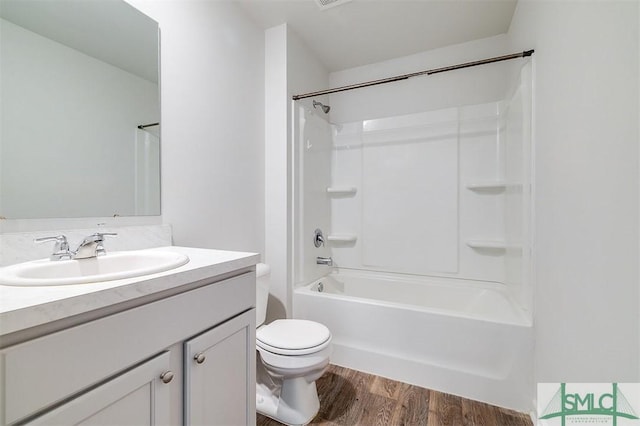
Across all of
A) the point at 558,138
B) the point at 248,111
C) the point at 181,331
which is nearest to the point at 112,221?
the point at 181,331

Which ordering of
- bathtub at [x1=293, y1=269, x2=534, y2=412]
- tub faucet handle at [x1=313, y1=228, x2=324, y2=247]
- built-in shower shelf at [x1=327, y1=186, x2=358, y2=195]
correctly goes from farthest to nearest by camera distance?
built-in shower shelf at [x1=327, y1=186, x2=358, y2=195] → tub faucet handle at [x1=313, y1=228, x2=324, y2=247] → bathtub at [x1=293, y1=269, x2=534, y2=412]

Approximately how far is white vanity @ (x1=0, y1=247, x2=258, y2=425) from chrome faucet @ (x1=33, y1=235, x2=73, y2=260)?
1.18 feet

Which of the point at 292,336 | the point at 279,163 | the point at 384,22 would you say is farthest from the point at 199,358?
the point at 384,22

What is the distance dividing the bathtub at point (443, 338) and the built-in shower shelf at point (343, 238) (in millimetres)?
503

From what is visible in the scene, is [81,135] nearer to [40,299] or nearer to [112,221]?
[112,221]

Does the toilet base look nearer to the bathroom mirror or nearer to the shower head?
the bathroom mirror

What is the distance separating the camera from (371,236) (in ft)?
8.32

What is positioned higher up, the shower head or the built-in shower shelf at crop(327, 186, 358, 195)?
the shower head

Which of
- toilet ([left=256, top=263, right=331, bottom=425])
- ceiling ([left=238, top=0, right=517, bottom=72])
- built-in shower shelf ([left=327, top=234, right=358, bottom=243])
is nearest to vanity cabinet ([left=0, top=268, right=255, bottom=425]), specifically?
toilet ([left=256, top=263, right=331, bottom=425])

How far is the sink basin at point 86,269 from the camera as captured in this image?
0.64 meters

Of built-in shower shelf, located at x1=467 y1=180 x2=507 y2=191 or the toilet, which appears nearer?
the toilet

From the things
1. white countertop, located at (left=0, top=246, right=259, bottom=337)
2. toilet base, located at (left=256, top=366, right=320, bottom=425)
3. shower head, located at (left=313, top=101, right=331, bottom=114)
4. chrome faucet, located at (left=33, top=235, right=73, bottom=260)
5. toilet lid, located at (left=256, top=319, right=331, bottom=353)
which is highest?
shower head, located at (left=313, top=101, right=331, bottom=114)

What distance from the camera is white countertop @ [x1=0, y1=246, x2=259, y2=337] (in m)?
0.48

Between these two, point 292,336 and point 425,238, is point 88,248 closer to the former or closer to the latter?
point 292,336
